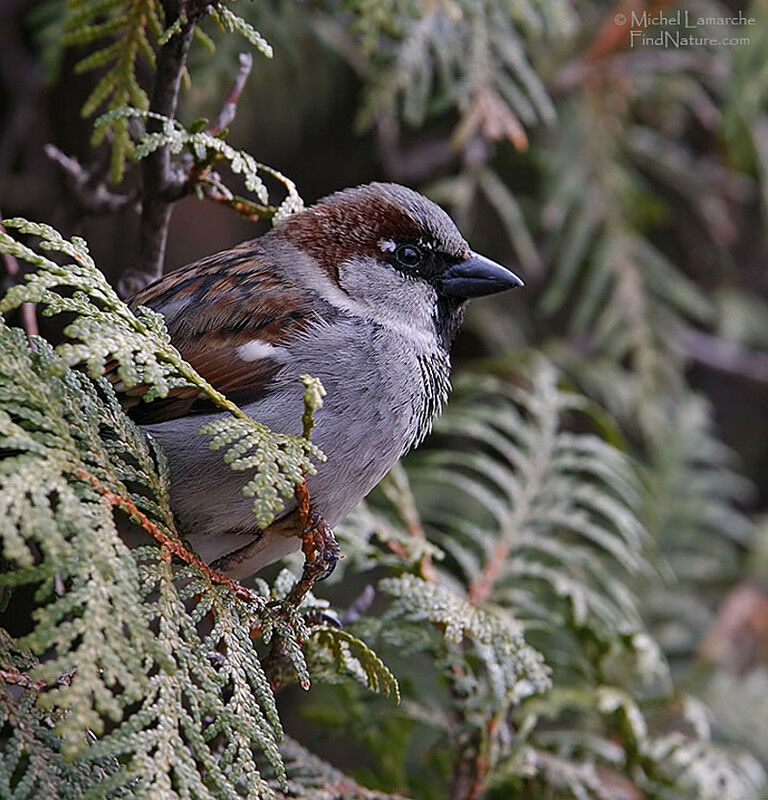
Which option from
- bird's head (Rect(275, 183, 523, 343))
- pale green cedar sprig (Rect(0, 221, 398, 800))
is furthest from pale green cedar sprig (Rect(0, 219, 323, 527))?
bird's head (Rect(275, 183, 523, 343))

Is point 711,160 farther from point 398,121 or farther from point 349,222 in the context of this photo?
point 349,222

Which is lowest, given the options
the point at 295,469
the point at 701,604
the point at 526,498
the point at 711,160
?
the point at 701,604

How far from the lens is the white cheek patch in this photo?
1691mm

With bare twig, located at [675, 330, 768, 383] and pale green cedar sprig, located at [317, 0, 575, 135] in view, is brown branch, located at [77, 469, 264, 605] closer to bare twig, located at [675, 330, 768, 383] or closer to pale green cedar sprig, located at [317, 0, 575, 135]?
pale green cedar sprig, located at [317, 0, 575, 135]

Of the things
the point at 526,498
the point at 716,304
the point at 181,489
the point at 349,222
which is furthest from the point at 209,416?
the point at 716,304

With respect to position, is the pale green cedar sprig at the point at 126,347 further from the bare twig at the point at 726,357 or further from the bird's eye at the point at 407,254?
the bare twig at the point at 726,357

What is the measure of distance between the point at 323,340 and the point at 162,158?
1.30ft

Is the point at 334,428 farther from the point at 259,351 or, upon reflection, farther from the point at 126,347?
the point at 126,347

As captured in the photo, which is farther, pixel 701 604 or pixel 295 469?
pixel 701 604

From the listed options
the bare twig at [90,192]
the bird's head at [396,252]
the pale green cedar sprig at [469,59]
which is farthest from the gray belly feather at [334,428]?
the pale green cedar sprig at [469,59]

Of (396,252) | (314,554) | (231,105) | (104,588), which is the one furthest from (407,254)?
(104,588)

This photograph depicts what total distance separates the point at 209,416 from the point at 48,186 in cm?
152

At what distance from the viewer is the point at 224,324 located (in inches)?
67.9

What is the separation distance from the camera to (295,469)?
106 cm
